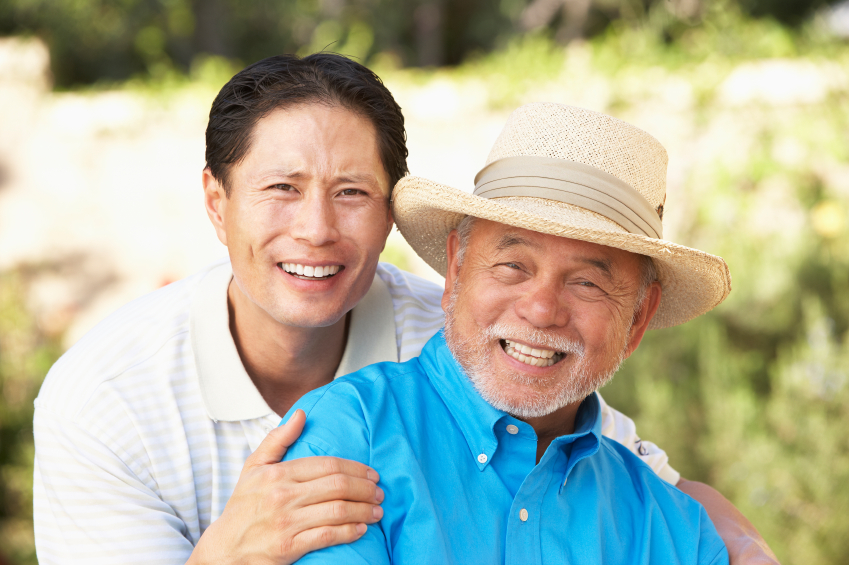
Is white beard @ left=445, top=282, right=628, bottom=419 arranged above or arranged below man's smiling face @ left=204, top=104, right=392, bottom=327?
below

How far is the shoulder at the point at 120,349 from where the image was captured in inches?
83.9

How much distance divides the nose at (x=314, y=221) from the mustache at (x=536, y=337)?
0.56 m

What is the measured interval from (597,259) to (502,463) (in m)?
0.58

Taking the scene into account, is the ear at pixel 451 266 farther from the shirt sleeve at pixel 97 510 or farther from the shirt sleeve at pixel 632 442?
the shirt sleeve at pixel 97 510

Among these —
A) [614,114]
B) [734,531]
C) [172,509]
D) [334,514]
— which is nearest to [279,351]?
[172,509]

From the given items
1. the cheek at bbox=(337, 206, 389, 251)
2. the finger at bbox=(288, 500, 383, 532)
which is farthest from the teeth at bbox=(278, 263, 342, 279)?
the finger at bbox=(288, 500, 383, 532)

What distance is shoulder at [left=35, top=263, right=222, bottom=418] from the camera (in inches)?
83.9

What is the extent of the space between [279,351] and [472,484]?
35.6 inches

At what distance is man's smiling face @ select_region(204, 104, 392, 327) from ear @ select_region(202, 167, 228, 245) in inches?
5.2

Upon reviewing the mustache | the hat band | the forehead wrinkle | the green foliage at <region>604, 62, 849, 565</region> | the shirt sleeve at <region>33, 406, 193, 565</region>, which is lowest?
the green foliage at <region>604, 62, 849, 565</region>

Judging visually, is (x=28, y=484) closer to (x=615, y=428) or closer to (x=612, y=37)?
(x=615, y=428)

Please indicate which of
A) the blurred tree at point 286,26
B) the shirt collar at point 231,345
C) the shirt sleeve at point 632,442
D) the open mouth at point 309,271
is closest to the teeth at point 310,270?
the open mouth at point 309,271

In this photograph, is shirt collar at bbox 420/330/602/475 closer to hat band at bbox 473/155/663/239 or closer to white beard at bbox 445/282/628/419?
white beard at bbox 445/282/628/419

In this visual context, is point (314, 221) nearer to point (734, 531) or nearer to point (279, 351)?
point (279, 351)
